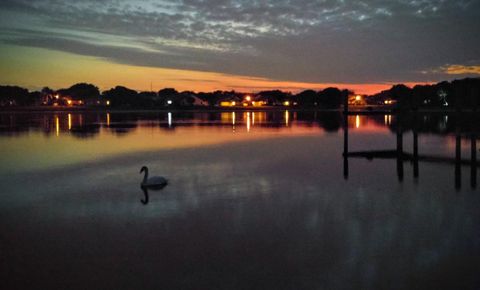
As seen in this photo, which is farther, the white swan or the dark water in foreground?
the white swan

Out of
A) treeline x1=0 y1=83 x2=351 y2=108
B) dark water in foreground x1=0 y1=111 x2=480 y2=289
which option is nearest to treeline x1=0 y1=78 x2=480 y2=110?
treeline x1=0 y1=83 x2=351 y2=108

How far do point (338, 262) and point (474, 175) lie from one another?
11076 mm

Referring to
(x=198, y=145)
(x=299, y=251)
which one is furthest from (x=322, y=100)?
(x=299, y=251)

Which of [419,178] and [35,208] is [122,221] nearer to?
[35,208]

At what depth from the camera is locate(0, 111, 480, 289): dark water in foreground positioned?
317 inches

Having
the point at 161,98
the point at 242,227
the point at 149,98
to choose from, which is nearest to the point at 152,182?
the point at 242,227

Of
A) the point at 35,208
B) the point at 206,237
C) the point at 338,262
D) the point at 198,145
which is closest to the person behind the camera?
the point at 338,262

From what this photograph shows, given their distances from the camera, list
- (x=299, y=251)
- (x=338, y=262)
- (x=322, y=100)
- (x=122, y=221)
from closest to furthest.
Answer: (x=338, y=262), (x=299, y=251), (x=122, y=221), (x=322, y=100)

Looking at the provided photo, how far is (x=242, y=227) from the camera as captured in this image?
36.0ft

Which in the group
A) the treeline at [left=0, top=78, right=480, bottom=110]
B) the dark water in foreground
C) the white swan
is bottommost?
the dark water in foreground

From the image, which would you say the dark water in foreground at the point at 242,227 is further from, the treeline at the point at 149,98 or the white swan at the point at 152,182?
the treeline at the point at 149,98

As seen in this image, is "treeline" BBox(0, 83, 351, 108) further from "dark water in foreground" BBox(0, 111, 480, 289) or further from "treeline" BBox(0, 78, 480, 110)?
"dark water in foreground" BBox(0, 111, 480, 289)

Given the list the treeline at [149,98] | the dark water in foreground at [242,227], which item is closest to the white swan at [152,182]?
the dark water in foreground at [242,227]

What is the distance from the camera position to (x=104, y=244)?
9773 mm
